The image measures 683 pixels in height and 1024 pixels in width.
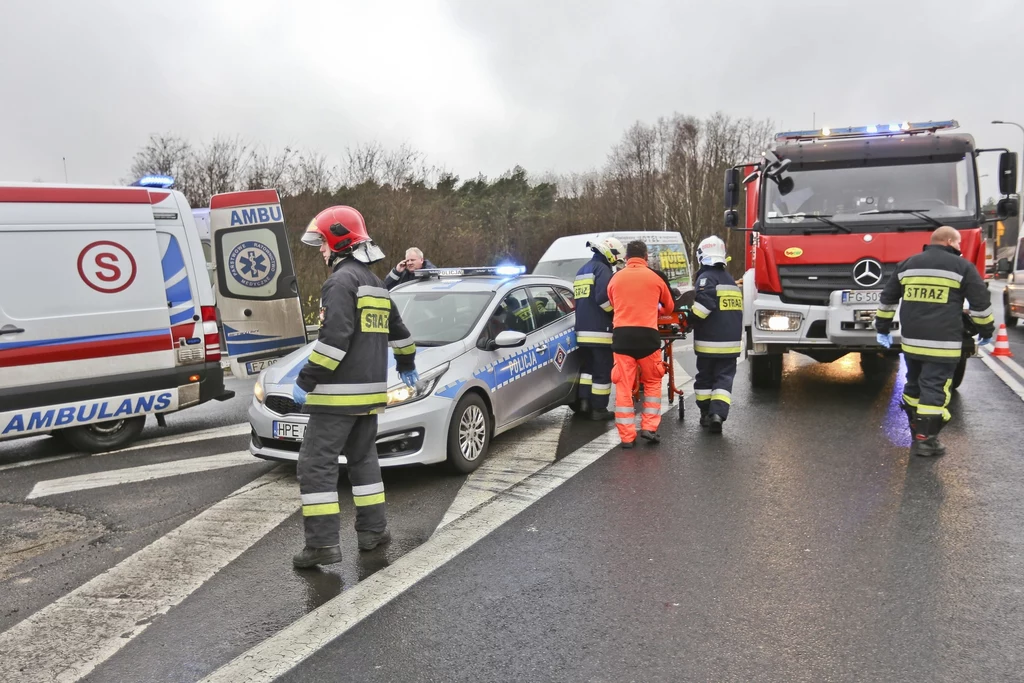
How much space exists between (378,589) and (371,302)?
1495mm

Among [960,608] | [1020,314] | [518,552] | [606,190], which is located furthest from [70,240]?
[606,190]

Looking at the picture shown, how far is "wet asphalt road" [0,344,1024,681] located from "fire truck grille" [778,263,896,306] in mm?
1962

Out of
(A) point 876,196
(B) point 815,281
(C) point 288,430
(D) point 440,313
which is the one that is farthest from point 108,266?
(A) point 876,196

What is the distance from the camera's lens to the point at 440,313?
669cm

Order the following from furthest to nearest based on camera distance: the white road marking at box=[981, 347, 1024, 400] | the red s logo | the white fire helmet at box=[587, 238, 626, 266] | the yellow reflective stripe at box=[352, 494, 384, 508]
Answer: the white road marking at box=[981, 347, 1024, 400], the white fire helmet at box=[587, 238, 626, 266], the red s logo, the yellow reflective stripe at box=[352, 494, 384, 508]

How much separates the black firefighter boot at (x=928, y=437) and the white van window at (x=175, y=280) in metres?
6.41

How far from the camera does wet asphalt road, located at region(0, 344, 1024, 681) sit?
3.10 metres

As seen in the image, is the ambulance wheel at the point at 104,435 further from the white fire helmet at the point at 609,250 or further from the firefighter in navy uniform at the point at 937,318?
the firefighter in navy uniform at the point at 937,318

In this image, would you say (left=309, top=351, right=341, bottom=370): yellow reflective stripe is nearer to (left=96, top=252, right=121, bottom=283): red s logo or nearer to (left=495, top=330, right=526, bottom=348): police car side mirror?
(left=495, top=330, right=526, bottom=348): police car side mirror

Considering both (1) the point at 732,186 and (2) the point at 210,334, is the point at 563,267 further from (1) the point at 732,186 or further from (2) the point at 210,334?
(2) the point at 210,334

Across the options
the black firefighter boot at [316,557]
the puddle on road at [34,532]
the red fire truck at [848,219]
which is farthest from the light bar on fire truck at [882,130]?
the puddle on road at [34,532]

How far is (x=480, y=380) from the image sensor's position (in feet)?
19.8

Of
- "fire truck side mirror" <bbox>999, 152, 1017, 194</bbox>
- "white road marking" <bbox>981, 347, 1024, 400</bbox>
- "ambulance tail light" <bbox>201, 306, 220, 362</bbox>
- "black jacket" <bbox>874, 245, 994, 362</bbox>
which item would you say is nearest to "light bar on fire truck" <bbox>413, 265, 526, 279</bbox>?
"ambulance tail light" <bbox>201, 306, 220, 362</bbox>

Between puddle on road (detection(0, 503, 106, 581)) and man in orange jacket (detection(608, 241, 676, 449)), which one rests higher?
man in orange jacket (detection(608, 241, 676, 449))
